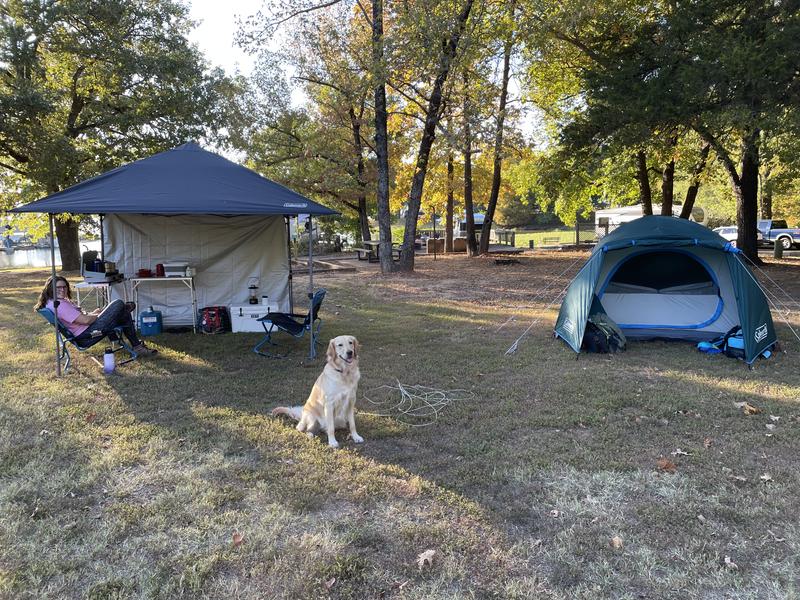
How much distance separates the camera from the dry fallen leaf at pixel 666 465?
356cm

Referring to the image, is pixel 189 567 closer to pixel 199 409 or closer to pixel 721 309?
pixel 199 409

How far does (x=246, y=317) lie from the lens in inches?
316

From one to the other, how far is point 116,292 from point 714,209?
43834mm

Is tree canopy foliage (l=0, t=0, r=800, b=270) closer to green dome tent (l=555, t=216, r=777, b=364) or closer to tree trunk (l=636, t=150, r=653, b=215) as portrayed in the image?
tree trunk (l=636, t=150, r=653, b=215)

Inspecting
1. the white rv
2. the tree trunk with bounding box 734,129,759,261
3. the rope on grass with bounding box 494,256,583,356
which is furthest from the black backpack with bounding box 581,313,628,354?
the white rv

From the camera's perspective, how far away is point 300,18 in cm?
1431

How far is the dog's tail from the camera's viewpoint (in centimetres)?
439

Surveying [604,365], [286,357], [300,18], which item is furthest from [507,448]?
[300,18]

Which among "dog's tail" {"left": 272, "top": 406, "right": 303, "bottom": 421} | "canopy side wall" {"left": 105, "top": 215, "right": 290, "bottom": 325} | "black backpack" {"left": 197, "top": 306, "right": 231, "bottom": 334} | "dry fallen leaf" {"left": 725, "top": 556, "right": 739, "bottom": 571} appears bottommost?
"dry fallen leaf" {"left": 725, "top": 556, "right": 739, "bottom": 571}

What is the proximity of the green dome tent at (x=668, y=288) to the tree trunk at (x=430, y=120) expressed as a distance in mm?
8117

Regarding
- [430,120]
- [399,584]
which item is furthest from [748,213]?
[399,584]

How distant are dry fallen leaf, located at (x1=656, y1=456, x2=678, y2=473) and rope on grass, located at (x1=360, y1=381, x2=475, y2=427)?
67.6 inches

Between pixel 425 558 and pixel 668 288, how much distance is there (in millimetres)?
6157

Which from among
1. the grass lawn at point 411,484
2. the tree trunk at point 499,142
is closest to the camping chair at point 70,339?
the grass lawn at point 411,484
